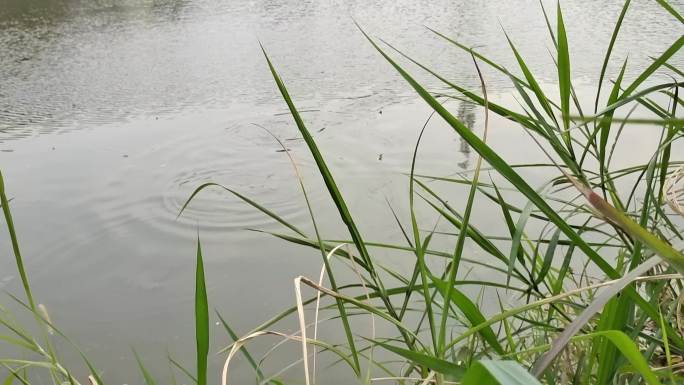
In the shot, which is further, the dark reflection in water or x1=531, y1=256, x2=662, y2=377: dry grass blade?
the dark reflection in water

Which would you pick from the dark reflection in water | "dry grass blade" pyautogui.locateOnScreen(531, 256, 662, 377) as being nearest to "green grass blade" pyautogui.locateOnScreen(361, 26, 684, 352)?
"dry grass blade" pyautogui.locateOnScreen(531, 256, 662, 377)

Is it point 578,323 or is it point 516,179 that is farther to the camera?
point 516,179

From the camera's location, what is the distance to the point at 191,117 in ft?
9.94

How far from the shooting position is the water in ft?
5.62

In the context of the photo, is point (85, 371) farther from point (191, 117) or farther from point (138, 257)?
point (191, 117)

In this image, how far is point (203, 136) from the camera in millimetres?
2793

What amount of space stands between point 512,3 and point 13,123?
399 cm

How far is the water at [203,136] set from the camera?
67.5 inches

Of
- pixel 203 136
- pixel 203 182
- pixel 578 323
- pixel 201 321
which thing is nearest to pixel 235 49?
pixel 203 136

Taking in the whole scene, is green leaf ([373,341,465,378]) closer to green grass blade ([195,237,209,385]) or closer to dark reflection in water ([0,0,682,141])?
green grass blade ([195,237,209,385])

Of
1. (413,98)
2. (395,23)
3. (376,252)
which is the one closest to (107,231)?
(376,252)

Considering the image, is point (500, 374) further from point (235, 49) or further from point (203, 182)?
point (235, 49)

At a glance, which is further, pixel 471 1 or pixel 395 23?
pixel 471 1

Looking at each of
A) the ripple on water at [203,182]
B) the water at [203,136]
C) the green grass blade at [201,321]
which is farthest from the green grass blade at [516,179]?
the ripple on water at [203,182]
